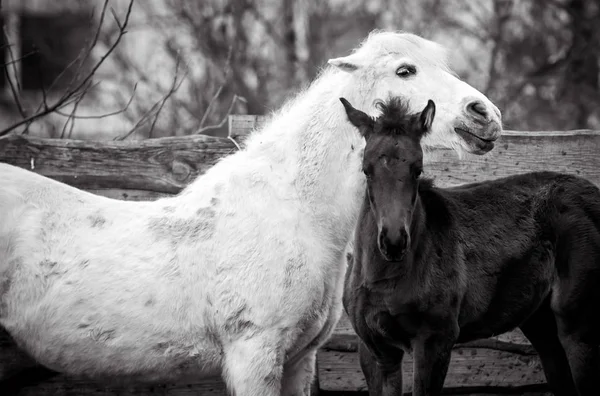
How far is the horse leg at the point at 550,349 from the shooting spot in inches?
210

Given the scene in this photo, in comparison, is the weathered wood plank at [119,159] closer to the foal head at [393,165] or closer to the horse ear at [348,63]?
the horse ear at [348,63]

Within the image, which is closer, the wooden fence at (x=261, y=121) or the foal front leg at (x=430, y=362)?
the foal front leg at (x=430, y=362)

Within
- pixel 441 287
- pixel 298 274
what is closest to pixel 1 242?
pixel 298 274

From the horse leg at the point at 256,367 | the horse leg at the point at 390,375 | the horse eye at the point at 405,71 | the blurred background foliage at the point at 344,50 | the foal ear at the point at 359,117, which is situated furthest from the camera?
the blurred background foliage at the point at 344,50

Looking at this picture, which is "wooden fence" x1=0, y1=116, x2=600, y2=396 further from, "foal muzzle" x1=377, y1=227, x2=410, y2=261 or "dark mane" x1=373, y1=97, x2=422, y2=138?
"foal muzzle" x1=377, y1=227, x2=410, y2=261

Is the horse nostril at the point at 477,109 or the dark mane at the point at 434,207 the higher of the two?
the horse nostril at the point at 477,109

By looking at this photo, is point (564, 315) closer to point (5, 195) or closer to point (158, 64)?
point (5, 195)

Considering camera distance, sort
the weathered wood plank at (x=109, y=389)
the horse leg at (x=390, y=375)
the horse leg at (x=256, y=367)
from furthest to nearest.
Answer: the weathered wood plank at (x=109, y=389) → the horse leg at (x=390, y=375) → the horse leg at (x=256, y=367)

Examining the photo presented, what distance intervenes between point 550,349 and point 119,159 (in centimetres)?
311

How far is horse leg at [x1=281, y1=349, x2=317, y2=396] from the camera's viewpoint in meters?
4.77

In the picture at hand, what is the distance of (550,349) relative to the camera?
5.41m

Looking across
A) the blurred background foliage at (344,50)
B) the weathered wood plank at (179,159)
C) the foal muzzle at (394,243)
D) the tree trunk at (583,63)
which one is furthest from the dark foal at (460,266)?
the tree trunk at (583,63)

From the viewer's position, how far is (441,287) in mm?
4523

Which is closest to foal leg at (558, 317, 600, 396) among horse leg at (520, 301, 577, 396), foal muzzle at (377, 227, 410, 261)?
horse leg at (520, 301, 577, 396)
